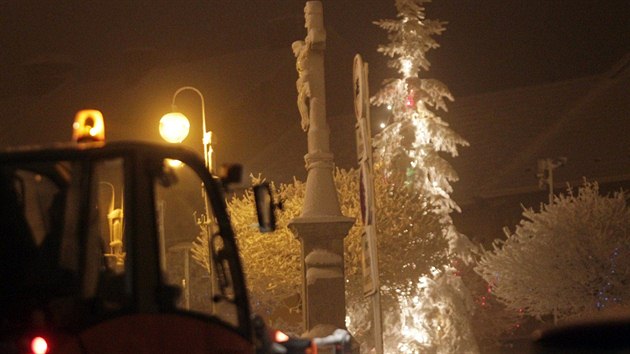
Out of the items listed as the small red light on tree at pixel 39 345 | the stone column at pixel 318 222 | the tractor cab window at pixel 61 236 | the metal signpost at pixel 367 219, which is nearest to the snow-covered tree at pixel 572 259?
the stone column at pixel 318 222

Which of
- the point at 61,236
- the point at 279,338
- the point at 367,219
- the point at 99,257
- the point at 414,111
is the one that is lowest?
the point at 279,338

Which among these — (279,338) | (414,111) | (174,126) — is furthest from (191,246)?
(414,111)

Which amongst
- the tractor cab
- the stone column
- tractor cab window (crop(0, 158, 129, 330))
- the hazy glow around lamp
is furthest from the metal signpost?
tractor cab window (crop(0, 158, 129, 330))

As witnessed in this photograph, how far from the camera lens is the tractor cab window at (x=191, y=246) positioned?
6.99 m

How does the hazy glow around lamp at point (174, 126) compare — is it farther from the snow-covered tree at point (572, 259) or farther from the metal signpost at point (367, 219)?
the snow-covered tree at point (572, 259)

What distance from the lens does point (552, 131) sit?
61.6 meters

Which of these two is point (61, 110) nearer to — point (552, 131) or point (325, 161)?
point (552, 131)

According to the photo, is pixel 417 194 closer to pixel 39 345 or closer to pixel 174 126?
pixel 174 126

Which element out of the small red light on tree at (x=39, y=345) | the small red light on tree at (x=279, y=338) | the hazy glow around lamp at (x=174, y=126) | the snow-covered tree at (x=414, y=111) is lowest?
the small red light on tree at (x=279, y=338)

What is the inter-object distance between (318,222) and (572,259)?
2540cm

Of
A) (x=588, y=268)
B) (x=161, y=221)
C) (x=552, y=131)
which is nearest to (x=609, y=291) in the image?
(x=588, y=268)

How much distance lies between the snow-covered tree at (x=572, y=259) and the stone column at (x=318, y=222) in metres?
24.6

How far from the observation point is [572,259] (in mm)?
42688

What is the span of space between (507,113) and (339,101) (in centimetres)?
1020
